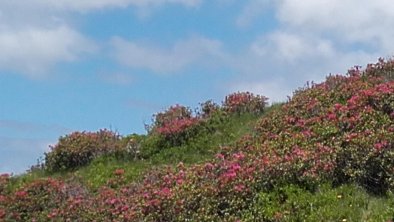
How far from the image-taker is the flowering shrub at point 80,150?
1866 cm

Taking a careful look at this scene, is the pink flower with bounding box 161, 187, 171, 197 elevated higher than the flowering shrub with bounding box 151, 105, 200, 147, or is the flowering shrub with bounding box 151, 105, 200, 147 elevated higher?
the flowering shrub with bounding box 151, 105, 200, 147

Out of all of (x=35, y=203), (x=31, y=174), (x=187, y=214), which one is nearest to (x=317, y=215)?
(x=187, y=214)

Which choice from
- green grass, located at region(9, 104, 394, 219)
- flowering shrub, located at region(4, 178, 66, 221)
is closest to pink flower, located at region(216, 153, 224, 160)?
green grass, located at region(9, 104, 394, 219)

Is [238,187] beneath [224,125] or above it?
beneath

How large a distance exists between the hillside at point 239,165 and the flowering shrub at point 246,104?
3 cm

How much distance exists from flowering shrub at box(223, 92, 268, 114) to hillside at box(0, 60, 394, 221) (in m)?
0.03

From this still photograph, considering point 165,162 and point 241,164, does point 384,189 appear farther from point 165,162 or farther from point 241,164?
point 165,162

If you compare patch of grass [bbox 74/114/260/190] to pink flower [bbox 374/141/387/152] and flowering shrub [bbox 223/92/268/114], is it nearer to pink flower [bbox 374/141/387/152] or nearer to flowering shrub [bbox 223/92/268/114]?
flowering shrub [bbox 223/92/268/114]

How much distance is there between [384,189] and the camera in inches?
457

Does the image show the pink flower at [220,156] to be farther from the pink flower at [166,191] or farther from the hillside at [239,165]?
the pink flower at [166,191]

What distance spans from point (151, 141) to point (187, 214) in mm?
5982

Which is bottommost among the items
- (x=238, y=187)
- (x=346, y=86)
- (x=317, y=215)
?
(x=317, y=215)

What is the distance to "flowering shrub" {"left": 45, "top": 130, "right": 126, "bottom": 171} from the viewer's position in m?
18.7

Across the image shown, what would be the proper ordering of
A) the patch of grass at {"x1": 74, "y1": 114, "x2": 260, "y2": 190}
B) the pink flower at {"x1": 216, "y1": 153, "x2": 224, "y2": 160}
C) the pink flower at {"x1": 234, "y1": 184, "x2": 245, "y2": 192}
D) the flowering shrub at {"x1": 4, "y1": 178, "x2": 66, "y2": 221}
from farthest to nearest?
1. the patch of grass at {"x1": 74, "y1": 114, "x2": 260, "y2": 190}
2. the flowering shrub at {"x1": 4, "y1": 178, "x2": 66, "y2": 221}
3. the pink flower at {"x1": 216, "y1": 153, "x2": 224, "y2": 160}
4. the pink flower at {"x1": 234, "y1": 184, "x2": 245, "y2": 192}
